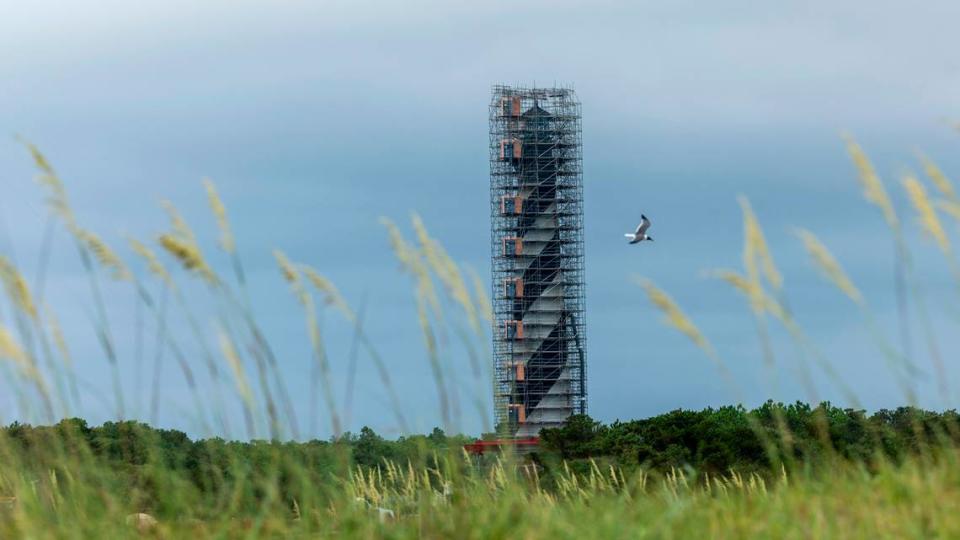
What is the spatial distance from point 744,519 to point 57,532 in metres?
2.52

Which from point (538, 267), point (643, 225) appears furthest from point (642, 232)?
point (538, 267)

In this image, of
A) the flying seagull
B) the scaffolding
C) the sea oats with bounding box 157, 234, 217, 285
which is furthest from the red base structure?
the scaffolding

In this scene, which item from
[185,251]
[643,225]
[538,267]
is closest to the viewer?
[185,251]

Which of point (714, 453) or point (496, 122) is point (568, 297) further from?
point (714, 453)

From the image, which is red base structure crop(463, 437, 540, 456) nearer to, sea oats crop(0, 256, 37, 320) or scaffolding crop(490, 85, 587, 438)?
sea oats crop(0, 256, 37, 320)

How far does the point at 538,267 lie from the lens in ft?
212

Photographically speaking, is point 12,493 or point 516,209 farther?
point 516,209

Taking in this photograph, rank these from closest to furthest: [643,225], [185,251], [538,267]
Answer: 1. [185,251]
2. [643,225]
3. [538,267]

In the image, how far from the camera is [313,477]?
5074 millimetres

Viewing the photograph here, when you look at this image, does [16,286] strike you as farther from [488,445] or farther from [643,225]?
[643,225]

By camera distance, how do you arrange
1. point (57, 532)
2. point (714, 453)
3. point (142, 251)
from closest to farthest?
point (57, 532) → point (142, 251) → point (714, 453)

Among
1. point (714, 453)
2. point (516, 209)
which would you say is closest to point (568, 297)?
point (516, 209)

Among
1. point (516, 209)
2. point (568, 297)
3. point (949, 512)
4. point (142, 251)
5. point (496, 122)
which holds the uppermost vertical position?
point (496, 122)

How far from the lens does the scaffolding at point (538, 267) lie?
64062 mm
